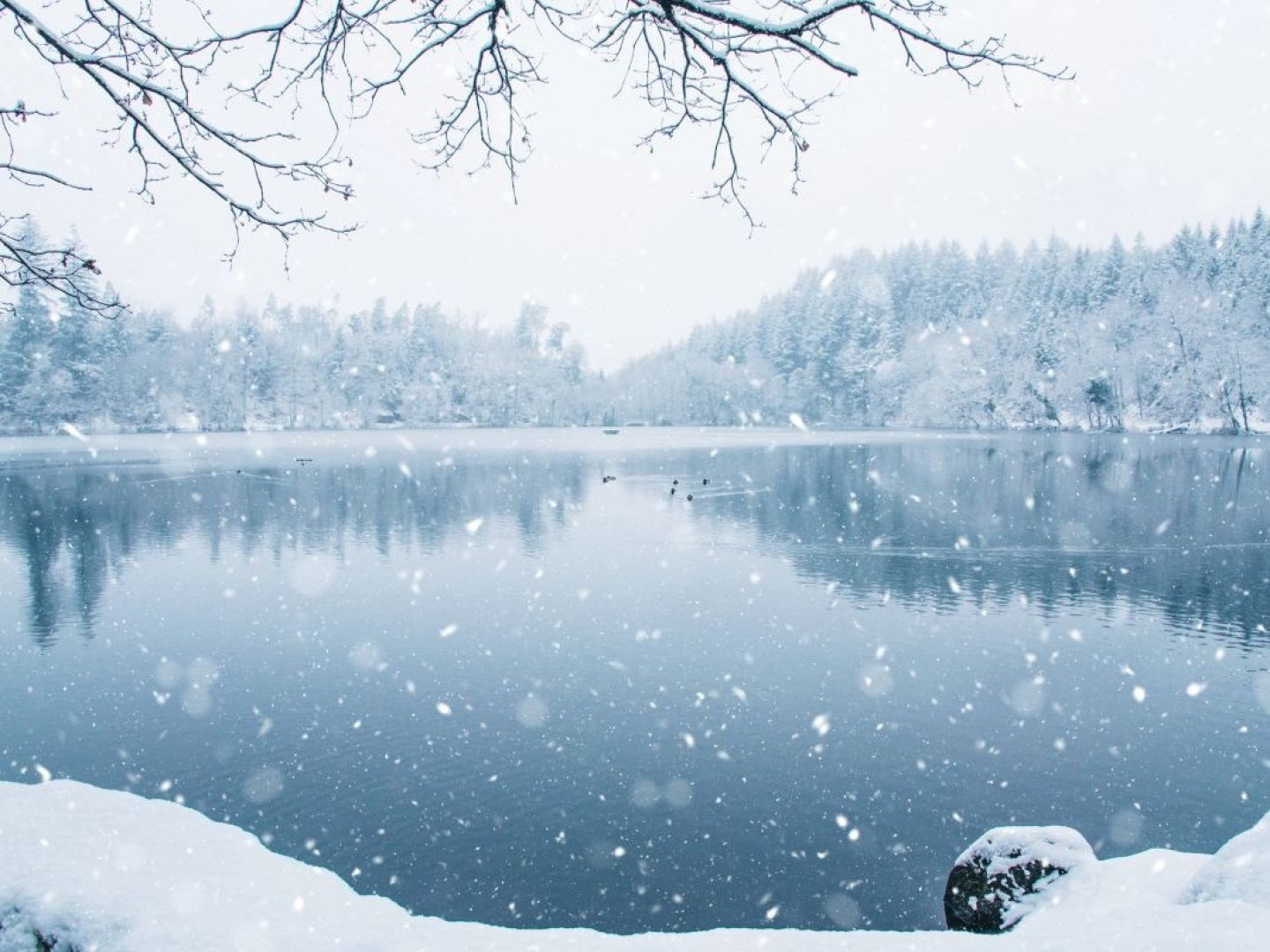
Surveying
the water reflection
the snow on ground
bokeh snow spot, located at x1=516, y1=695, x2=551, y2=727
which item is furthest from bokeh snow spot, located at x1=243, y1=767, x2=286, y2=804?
the water reflection

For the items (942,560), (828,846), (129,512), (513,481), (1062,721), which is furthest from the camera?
(513,481)

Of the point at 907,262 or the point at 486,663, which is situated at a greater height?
the point at 907,262

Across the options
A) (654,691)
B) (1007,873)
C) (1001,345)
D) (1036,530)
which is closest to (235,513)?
(654,691)

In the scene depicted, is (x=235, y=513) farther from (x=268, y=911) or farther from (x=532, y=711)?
(x=268, y=911)

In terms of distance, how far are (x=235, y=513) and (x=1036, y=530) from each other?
36.4m

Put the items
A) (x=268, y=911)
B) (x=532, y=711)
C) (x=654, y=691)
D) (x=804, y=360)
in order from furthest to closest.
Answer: (x=804, y=360)
(x=654, y=691)
(x=532, y=711)
(x=268, y=911)

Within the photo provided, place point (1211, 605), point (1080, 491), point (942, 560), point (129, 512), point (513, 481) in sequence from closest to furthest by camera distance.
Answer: point (1211, 605)
point (942, 560)
point (129, 512)
point (1080, 491)
point (513, 481)

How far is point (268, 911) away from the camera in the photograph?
4.85m

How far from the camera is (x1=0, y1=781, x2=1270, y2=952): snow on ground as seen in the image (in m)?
4.02

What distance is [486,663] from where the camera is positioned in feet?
60.4

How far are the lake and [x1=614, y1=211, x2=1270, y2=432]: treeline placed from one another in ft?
213

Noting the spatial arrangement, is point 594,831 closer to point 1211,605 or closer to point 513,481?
point 1211,605

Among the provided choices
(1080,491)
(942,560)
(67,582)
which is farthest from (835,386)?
(67,582)

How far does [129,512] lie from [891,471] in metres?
45.6
